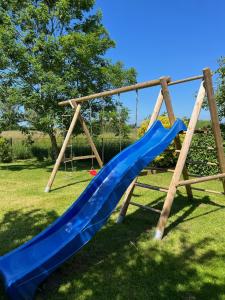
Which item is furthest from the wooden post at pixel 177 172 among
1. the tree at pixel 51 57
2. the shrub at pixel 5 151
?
the shrub at pixel 5 151

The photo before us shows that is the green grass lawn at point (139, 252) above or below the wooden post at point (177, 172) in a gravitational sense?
below

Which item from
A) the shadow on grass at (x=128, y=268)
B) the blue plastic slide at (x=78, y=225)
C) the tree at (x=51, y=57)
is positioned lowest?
the shadow on grass at (x=128, y=268)

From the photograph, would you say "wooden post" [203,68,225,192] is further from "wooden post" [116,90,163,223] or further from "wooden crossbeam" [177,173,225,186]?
"wooden post" [116,90,163,223]

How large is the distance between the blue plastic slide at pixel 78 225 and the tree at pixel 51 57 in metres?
5.97

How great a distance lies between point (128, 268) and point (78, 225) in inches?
30.4

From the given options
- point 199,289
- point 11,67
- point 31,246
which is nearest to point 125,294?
point 199,289

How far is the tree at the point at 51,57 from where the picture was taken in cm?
→ 1017

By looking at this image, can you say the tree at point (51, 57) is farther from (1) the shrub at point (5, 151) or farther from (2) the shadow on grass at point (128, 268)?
(2) the shadow on grass at point (128, 268)

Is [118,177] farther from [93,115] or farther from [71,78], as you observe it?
[93,115]

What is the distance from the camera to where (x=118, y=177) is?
399 centimetres

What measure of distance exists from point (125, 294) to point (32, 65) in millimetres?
9038

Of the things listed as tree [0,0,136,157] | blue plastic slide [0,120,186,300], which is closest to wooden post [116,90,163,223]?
blue plastic slide [0,120,186,300]

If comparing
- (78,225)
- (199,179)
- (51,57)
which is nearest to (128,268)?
(78,225)

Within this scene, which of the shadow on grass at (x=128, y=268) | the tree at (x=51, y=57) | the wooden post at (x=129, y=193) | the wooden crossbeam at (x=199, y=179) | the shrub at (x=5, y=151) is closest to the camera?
the shadow on grass at (x=128, y=268)
